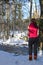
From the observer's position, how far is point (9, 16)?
2528cm

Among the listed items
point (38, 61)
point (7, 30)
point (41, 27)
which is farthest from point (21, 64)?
point (7, 30)

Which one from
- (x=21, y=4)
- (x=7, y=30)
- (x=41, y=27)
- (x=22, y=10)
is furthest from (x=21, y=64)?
(x=7, y=30)

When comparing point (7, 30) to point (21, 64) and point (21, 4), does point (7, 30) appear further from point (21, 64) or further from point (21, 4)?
point (21, 64)

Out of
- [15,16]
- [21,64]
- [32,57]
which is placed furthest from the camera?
[15,16]

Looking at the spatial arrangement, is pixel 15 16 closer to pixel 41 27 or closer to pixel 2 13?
pixel 2 13

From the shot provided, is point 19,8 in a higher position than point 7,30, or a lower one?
higher

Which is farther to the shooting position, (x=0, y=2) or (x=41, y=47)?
(x=0, y=2)

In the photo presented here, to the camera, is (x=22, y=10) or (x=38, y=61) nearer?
(x=38, y=61)

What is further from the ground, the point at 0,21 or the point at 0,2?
the point at 0,2

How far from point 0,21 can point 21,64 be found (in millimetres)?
17386

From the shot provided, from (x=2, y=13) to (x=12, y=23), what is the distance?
6311 mm

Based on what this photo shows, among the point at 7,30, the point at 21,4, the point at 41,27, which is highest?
the point at 21,4

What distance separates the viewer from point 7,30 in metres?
27.3

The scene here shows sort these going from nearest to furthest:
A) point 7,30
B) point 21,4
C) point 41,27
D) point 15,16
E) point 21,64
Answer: point 21,64 < point 41,27 < point 21,4 < point 15,16 < point 7,30
